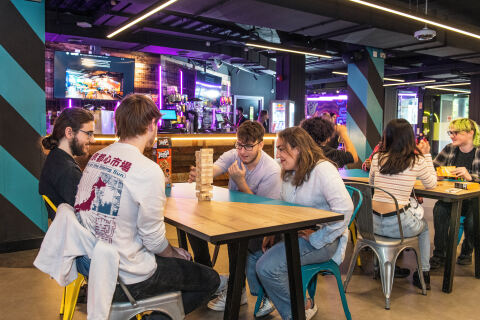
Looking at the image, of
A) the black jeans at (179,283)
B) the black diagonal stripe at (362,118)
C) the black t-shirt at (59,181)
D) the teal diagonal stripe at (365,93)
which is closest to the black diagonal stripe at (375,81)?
the teal diagonal stripe at (365,93)

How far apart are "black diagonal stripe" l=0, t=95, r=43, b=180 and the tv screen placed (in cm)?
543

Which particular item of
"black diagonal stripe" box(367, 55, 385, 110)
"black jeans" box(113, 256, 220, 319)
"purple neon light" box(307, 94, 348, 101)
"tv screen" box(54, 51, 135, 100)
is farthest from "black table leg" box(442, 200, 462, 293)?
"purple neon light" box(307, 94, 348, 101)

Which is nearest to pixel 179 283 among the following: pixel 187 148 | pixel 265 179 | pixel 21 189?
pixel 265 179

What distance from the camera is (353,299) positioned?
10.4 ft

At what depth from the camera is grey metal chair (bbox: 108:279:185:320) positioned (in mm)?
1794

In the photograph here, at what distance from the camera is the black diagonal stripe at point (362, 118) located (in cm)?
965

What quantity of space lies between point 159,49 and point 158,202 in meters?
9.47

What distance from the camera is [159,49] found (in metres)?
10.5

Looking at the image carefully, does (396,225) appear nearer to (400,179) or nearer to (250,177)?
(400,179)

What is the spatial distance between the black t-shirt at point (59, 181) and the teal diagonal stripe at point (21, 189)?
204cm

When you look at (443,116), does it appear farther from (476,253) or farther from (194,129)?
(476,253)

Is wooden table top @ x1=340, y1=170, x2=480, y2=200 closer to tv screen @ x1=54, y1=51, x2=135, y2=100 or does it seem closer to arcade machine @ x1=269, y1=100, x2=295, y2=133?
arcade machine @ x1=269, y1=100, x2=295, y2=133

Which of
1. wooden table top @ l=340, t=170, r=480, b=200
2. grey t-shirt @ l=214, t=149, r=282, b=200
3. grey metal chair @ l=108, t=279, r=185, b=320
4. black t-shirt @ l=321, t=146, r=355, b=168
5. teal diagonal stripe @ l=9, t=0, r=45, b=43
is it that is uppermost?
teal diagonal stripe @ l=9, t=0, r=45, b=43

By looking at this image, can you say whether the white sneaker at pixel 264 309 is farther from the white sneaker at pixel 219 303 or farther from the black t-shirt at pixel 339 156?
the black t-shirt at pixel 339 156
